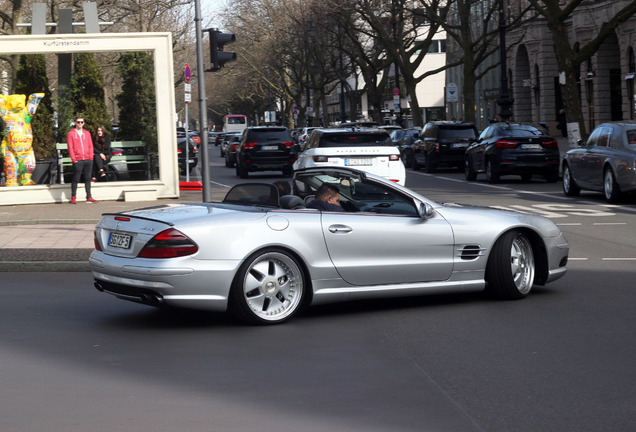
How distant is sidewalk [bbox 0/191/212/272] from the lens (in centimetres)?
1270

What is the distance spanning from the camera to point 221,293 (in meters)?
8.33

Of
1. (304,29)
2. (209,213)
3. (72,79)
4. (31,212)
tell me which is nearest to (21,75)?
(72,79)

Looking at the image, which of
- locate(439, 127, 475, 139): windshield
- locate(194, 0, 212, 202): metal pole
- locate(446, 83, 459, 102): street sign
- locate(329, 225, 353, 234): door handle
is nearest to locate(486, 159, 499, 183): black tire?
locate(439, 127, 475, 139): windshield

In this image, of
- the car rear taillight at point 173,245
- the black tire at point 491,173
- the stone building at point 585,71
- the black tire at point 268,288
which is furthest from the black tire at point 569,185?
the stone building at point 585,71

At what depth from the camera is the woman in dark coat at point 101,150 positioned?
23.8 m

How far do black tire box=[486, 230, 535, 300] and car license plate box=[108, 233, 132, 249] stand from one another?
10.3 ft

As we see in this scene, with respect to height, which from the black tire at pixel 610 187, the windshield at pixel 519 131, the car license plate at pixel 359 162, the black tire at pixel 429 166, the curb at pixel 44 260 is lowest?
the curb at pixel 44 260

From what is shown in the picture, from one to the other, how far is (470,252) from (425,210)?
568mm

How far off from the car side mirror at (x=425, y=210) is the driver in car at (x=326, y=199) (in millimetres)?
665

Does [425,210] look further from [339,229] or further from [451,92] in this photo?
[451,92]

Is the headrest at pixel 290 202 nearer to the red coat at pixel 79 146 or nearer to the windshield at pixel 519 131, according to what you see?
the red coat at pixel 79 146

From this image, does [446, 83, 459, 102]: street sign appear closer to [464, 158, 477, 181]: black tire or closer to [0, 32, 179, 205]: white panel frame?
[464, 158, 477, 181]: black tire

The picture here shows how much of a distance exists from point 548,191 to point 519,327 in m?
17.5

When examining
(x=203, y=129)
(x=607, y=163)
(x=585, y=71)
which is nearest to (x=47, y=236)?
(x=203, y=129)
